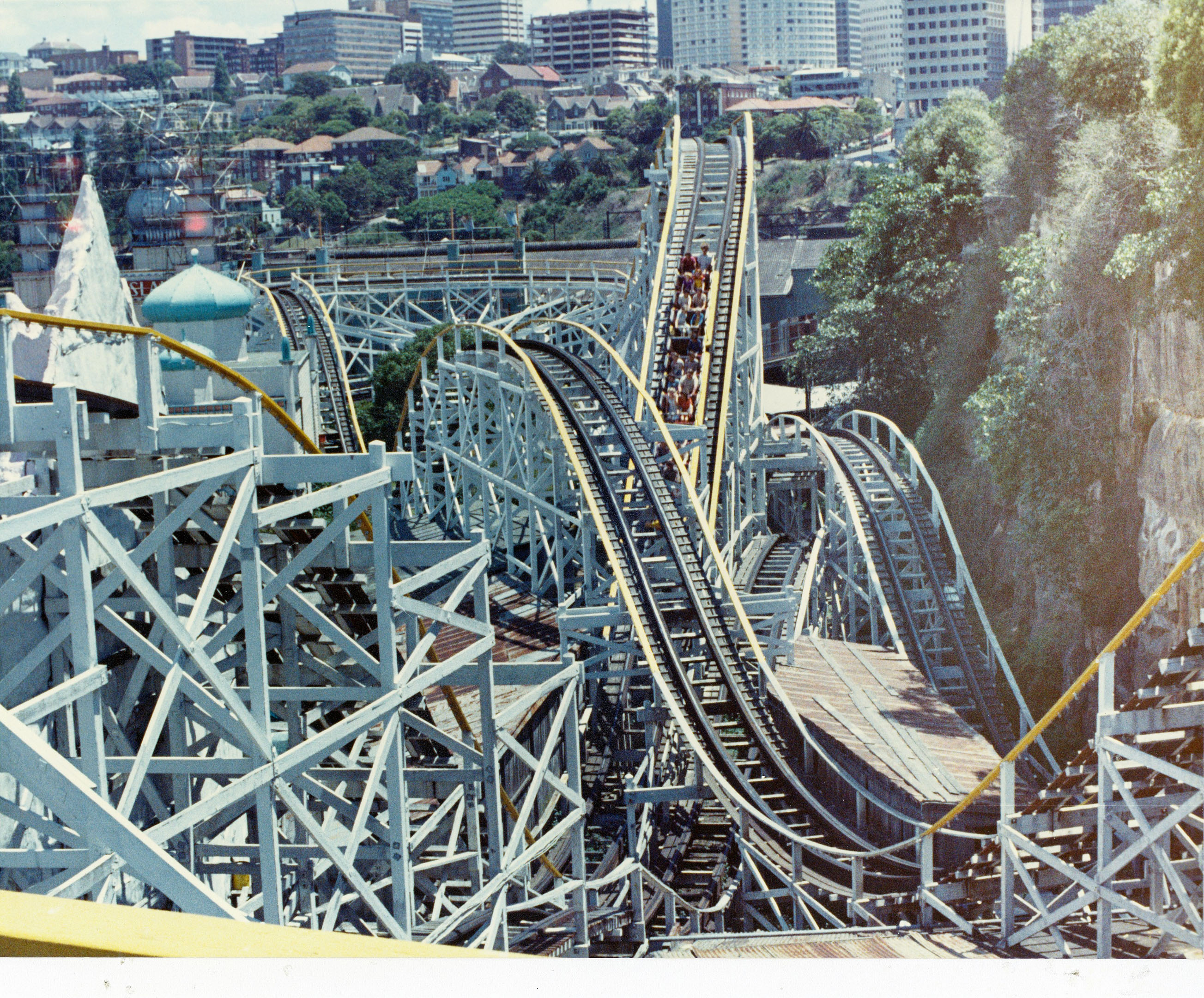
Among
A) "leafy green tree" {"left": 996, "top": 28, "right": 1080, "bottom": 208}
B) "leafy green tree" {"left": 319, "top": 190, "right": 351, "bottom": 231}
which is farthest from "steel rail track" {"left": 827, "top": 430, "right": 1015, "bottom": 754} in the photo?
"leafy green tree" {"left": 319, "top": 190, "right": 351, "bottom": 231}

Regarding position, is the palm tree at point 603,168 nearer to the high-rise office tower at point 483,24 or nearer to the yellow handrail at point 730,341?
the high-rise office tower at point 483,24

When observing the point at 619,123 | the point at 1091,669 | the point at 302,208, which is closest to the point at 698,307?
the point at 1091,669

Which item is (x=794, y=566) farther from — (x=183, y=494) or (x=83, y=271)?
(x=83, y=271)

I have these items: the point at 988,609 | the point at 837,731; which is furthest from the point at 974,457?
the point at 837,731

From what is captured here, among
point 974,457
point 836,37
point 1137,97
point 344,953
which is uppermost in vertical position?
point 836,37

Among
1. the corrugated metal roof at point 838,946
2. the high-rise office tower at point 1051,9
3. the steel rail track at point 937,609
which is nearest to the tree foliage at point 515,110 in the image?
the high-rise office tower at point 1051,9

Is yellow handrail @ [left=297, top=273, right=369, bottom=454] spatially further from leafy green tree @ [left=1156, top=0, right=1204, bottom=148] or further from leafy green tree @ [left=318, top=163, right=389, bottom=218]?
leafy green tree @ [left=318, top=163, right=389, bottom=218]
